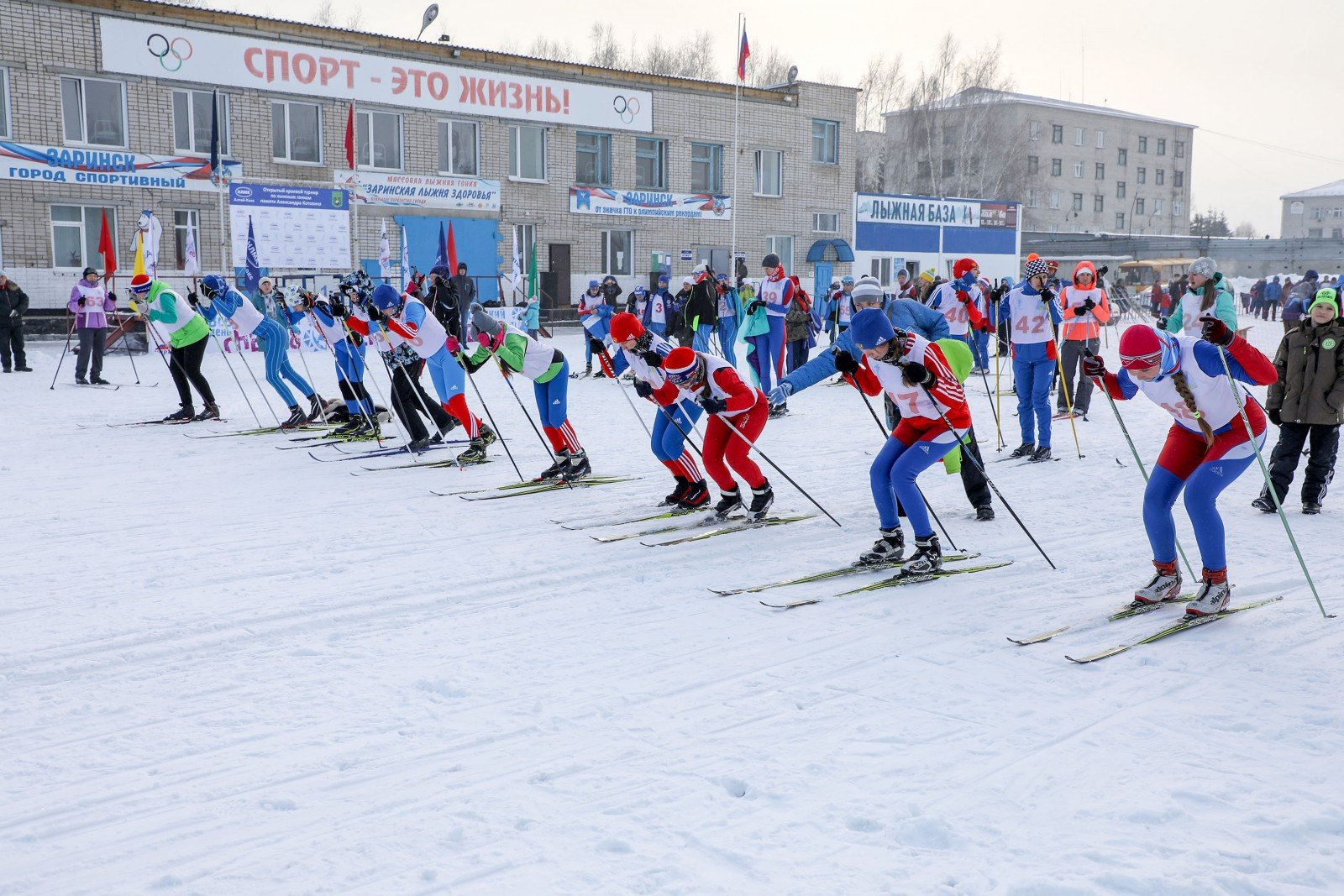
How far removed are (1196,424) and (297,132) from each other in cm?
2380

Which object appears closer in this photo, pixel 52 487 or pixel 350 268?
pixel 52 487

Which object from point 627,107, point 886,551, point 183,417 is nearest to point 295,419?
point 183,417

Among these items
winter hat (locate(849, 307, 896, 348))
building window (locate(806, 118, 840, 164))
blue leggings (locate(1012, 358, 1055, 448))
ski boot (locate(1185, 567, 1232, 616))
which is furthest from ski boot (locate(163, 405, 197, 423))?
building window (locate(806, 118, 840, 164))

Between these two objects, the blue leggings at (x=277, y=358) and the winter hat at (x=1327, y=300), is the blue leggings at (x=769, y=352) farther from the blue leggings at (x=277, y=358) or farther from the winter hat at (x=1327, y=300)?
the winter hat at (x=1327, y=300)

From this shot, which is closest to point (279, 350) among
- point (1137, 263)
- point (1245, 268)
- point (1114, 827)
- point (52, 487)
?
point (52, 487)

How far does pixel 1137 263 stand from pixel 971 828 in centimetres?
4358

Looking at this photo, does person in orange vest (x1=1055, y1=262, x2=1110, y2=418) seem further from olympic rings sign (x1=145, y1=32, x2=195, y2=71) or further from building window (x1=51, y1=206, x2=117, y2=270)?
olympic rings sign (x1=145, y1=32, x2=195, y2=71)

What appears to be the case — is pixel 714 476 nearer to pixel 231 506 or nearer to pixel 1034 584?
pixel 1034 584

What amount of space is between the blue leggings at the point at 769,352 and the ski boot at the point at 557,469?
4.64m

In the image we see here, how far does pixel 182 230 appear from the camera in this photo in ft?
76.9

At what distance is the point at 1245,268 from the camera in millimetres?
52844

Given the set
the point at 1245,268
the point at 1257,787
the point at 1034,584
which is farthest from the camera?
the point at 1245,268

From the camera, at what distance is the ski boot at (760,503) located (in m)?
6.77

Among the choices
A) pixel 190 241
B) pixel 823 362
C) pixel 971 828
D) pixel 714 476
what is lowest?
pixel 971 828
